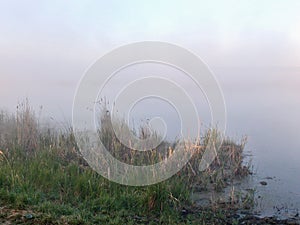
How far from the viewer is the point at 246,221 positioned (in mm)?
4254

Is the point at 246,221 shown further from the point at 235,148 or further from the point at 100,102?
the point at 100,102

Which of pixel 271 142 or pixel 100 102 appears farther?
pixel 271 142

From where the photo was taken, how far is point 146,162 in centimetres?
608

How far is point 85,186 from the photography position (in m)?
4.76

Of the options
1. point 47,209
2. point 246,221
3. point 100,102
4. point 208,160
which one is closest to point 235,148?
point 208,160

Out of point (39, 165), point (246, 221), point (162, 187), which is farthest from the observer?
point (39, 165)

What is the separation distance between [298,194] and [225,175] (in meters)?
1.15

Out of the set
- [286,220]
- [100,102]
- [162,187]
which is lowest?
[286,220]

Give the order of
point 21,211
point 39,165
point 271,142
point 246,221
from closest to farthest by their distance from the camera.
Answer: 1. point 21,211
2. point 246,221
3. point 39,165
4. point 271,142

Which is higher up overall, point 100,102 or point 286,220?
point 100,102

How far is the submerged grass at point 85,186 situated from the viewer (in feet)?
12.9

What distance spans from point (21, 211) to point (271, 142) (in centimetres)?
721

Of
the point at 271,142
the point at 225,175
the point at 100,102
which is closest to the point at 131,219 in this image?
the point at 225,175

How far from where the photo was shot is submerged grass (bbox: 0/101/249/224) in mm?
3922
